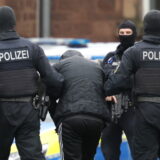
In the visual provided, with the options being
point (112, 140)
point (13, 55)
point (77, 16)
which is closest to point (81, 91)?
point (13, 55)

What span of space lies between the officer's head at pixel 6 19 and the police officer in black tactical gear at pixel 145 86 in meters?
1.04

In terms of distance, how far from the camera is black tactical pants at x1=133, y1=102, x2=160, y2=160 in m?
6.34

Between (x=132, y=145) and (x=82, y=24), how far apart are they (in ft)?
34.4

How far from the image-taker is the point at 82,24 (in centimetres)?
1683

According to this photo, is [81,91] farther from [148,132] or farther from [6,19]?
[6,19]

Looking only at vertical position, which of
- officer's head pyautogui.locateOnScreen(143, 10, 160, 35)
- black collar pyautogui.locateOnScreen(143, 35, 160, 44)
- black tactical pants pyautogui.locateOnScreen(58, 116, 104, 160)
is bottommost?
black tactical pants pyautogui.locateOnScreen(58, 116, 104, 160)

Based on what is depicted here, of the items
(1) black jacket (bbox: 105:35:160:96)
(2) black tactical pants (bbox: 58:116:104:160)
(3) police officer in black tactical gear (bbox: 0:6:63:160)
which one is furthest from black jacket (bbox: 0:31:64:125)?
(1) black jacket (bbox: 105:35:160:96)

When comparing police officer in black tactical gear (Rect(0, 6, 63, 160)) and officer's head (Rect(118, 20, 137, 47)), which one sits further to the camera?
officer's head (Rect(118, 20, 137, 47))

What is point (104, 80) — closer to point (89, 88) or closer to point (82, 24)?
point (89, 88)

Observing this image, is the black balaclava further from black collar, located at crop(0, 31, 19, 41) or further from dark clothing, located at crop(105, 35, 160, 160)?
black collar, located at crop(0, 31, 19, 41)

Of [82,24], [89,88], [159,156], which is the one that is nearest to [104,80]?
[89,88]

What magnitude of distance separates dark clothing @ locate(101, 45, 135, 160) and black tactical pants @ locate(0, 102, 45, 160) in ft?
3.36

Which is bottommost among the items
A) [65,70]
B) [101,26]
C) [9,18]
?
[101,26]

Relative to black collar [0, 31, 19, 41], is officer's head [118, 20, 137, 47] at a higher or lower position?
lower
